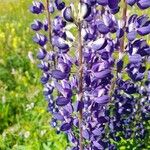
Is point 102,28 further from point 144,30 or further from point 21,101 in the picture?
point 21,101

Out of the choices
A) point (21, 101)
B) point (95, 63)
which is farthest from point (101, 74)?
point (21, 101)

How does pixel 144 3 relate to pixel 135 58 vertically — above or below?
above

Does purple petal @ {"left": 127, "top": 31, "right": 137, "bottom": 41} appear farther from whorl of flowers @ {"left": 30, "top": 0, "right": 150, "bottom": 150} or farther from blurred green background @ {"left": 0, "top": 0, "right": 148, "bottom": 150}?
blurred green background @ {"left": 0, "top": 0, "right": 148, "bottom": 150}

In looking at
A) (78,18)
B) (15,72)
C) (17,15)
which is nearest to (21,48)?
(15,72)

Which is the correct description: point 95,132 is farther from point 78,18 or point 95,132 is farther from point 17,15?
point 17,15

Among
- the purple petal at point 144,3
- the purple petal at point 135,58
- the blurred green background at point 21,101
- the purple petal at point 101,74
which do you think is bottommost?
the blurred green background at point 21,101

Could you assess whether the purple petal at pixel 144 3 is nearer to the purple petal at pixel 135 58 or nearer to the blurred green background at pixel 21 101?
the purple petal at pixel 135 58

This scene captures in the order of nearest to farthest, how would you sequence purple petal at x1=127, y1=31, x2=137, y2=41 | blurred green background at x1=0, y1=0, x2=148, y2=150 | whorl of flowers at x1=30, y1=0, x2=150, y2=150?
whorl of flowers at x1=30, y1=0, x2=150, y2=150
purple petal at x1=127, y1=31, x2=137, y2=41
blurred green background at x1=0, y1=0, x2=148, y2=150

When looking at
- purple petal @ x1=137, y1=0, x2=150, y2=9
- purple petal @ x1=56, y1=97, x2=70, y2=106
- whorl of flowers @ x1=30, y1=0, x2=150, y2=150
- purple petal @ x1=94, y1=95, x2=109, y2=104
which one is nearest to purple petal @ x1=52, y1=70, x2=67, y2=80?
whorl of flowers @ x1=30, y1=0, x2=150, y2=150

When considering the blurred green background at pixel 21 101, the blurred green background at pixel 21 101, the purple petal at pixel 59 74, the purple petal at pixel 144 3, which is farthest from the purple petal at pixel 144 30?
the blurred green background at pixel 21 101
